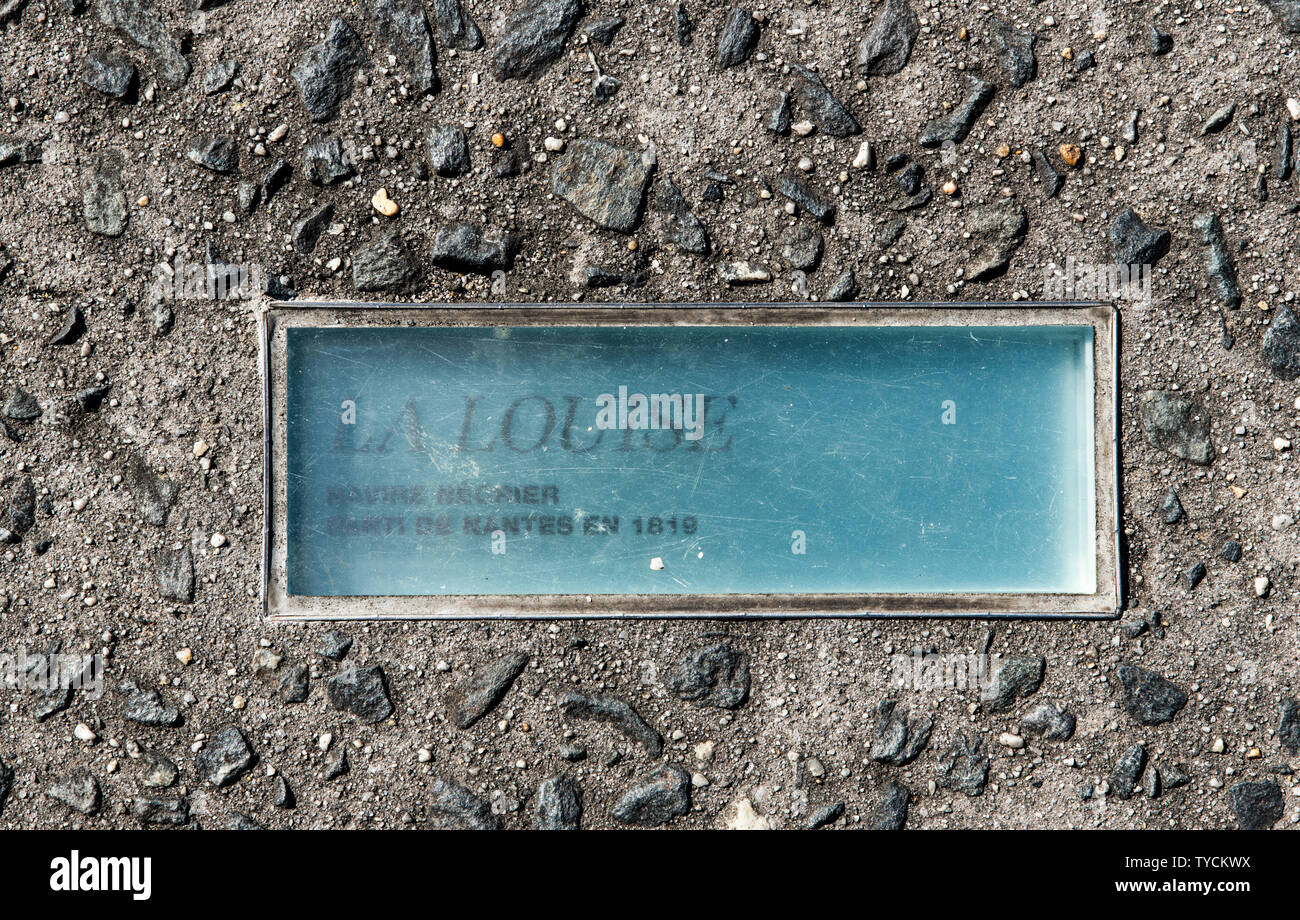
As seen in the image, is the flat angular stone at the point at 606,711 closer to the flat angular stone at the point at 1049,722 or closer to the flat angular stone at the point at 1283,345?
the flat angular stone at the point at 1049,722

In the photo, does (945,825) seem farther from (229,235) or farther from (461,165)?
(229,235)

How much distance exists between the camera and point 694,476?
8.09 ft

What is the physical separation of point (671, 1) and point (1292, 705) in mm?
3088

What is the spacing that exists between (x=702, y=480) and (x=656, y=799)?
1.06 metres

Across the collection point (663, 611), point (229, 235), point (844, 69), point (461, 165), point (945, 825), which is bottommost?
point (945, 825)

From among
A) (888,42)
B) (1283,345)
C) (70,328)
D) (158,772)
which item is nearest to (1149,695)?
(1283,345)

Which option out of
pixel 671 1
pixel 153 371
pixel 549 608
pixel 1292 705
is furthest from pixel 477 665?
pixel 1292 705

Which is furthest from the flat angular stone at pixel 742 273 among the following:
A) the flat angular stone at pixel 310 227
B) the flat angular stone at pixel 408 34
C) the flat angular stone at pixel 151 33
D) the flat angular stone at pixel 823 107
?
the flat angular stone at pixel 151 33

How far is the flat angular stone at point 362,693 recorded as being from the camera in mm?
2400

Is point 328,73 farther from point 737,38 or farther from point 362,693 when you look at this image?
point 362,693

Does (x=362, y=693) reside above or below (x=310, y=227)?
below

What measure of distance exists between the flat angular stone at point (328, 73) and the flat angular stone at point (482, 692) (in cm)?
187

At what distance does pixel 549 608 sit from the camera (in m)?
2.44

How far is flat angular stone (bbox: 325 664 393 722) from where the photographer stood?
2.40m
